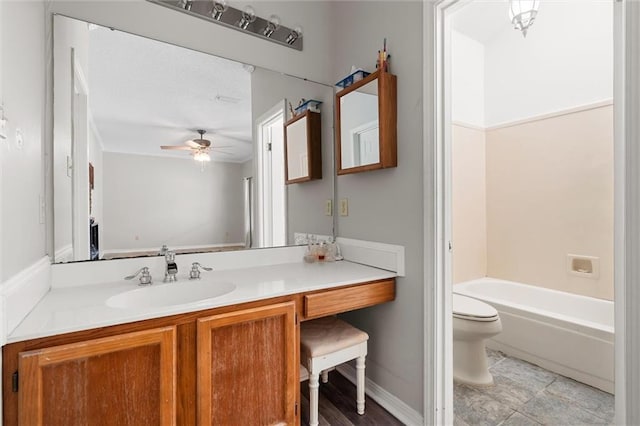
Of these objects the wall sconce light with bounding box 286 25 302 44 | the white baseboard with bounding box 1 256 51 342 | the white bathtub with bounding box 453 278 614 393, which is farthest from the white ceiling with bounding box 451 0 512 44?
the white baseboard with bounding box 1 256 51 342

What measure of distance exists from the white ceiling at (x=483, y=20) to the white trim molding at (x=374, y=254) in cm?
202

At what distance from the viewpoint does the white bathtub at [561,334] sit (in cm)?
188

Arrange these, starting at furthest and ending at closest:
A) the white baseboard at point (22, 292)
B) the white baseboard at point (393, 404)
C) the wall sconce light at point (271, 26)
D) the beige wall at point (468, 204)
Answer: the beige wall at point (468, 204)
the wall sconce light at point (271, 26)
the white baseboard at point (393, 404)
the white baseboard at point (22, 292)

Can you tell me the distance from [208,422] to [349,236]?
47.5 inches

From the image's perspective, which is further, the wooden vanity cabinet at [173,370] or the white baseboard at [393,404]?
the white baseboard at [393,404]

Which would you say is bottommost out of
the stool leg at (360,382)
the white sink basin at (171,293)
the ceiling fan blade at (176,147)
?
the stool leg at (360,382)

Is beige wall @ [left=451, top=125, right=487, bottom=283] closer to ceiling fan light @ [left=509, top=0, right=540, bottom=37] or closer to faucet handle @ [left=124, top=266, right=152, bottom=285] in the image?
ceiling fan light @ [left=509, top=0, right=540, bottom=37]

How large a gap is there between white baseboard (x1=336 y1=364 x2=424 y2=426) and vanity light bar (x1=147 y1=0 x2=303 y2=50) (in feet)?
7.01

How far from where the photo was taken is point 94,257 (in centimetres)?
141

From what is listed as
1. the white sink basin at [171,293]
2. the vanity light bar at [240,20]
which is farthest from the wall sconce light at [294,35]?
the white sink basin at [171,293]

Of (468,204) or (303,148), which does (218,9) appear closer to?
(303,148)

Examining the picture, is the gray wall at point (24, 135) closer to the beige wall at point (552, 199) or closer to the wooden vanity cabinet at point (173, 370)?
the wooden vanity cabinet at point (173, 370)

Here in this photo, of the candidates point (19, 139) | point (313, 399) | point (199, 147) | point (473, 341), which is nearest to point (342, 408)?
point (313, 399)

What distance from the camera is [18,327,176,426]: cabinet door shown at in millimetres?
846
